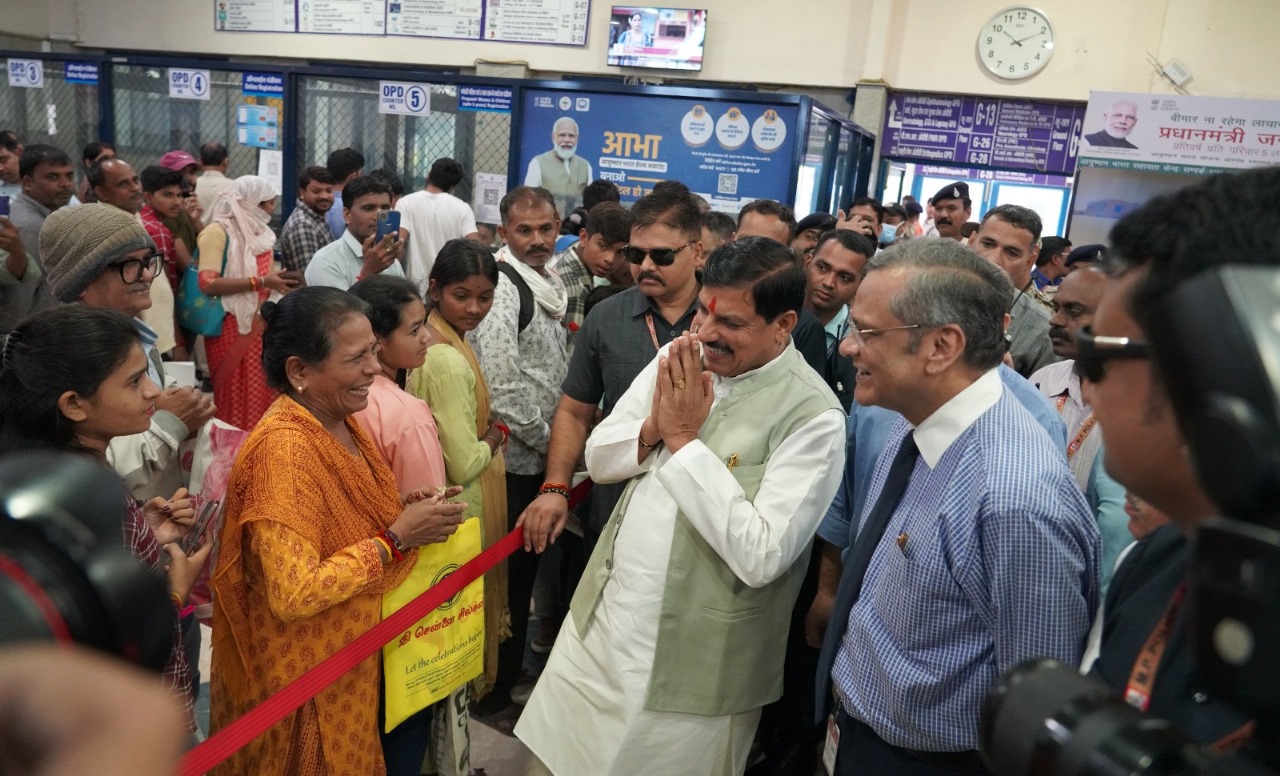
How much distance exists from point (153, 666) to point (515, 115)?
17.6ft

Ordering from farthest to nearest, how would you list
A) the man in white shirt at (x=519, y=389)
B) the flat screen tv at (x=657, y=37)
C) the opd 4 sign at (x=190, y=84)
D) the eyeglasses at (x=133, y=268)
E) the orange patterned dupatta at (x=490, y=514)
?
the flat screen tv at (x=657, y=37) → the opd 4 sign at (x=190, y=84) → the man in white shirt at (x=519, y=389) → the orange patterned dupatta at (x=490, y=514) → the eyeglasses at (x=133, y=268)

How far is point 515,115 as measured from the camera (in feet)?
18.5

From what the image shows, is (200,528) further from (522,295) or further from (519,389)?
(522,295)

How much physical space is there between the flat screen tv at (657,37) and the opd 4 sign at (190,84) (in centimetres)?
464

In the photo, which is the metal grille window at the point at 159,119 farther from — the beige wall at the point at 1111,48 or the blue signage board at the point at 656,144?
the beige wall at the point at 1111,48

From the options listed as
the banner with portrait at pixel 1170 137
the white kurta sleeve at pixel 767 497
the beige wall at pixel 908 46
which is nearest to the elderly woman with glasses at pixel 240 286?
the white kurta sleeve at pixel 767 497

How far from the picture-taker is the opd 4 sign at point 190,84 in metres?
6.24

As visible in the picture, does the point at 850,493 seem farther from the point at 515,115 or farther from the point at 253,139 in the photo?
the point at 253,139

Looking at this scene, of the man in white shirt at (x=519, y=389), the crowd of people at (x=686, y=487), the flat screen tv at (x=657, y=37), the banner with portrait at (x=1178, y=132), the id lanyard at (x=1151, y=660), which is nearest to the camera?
the id lanyard at (x=1151, y=660)

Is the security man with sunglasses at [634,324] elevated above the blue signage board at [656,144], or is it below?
below

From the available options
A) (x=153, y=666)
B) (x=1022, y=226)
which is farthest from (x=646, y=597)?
→ (x=1022, y=226)

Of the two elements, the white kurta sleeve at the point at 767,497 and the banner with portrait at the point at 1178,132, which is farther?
the banner with portrait at the point at 1178,132

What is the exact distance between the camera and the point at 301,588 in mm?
1756

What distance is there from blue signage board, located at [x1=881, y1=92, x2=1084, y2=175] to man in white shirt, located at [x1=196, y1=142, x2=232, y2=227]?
20.8 ft
